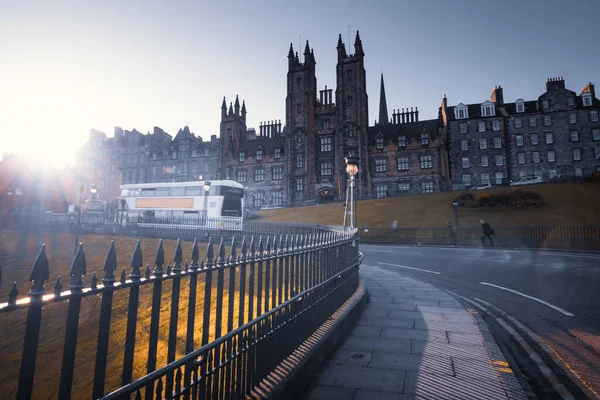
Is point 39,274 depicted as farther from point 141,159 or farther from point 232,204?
point 141,159

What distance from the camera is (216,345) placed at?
2664 millimetres

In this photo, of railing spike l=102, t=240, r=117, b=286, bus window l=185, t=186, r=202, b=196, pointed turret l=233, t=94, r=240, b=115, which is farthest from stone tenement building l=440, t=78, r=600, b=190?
railing spike l=102, t=240, r=117, b=286

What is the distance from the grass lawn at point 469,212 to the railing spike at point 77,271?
27698 millimetres

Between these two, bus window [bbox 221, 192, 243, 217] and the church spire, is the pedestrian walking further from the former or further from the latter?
the church spire

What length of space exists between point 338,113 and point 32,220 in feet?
128

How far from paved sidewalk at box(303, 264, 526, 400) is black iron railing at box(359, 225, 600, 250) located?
1612cm

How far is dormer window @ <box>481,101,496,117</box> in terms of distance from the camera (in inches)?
1941

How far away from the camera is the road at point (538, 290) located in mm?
4597

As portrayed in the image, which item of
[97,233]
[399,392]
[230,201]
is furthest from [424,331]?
[97,233]

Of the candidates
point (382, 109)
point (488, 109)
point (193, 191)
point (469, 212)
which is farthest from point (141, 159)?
point (488, 109)

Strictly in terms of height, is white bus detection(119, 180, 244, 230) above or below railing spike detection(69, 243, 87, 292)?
above

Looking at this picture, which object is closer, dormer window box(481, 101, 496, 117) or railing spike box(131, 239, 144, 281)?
railing spike box(131, 239, 144, 281)

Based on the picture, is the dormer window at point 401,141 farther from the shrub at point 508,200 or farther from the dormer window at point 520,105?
the shrub at point 508,200

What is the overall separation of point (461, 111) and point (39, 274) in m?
56.8
